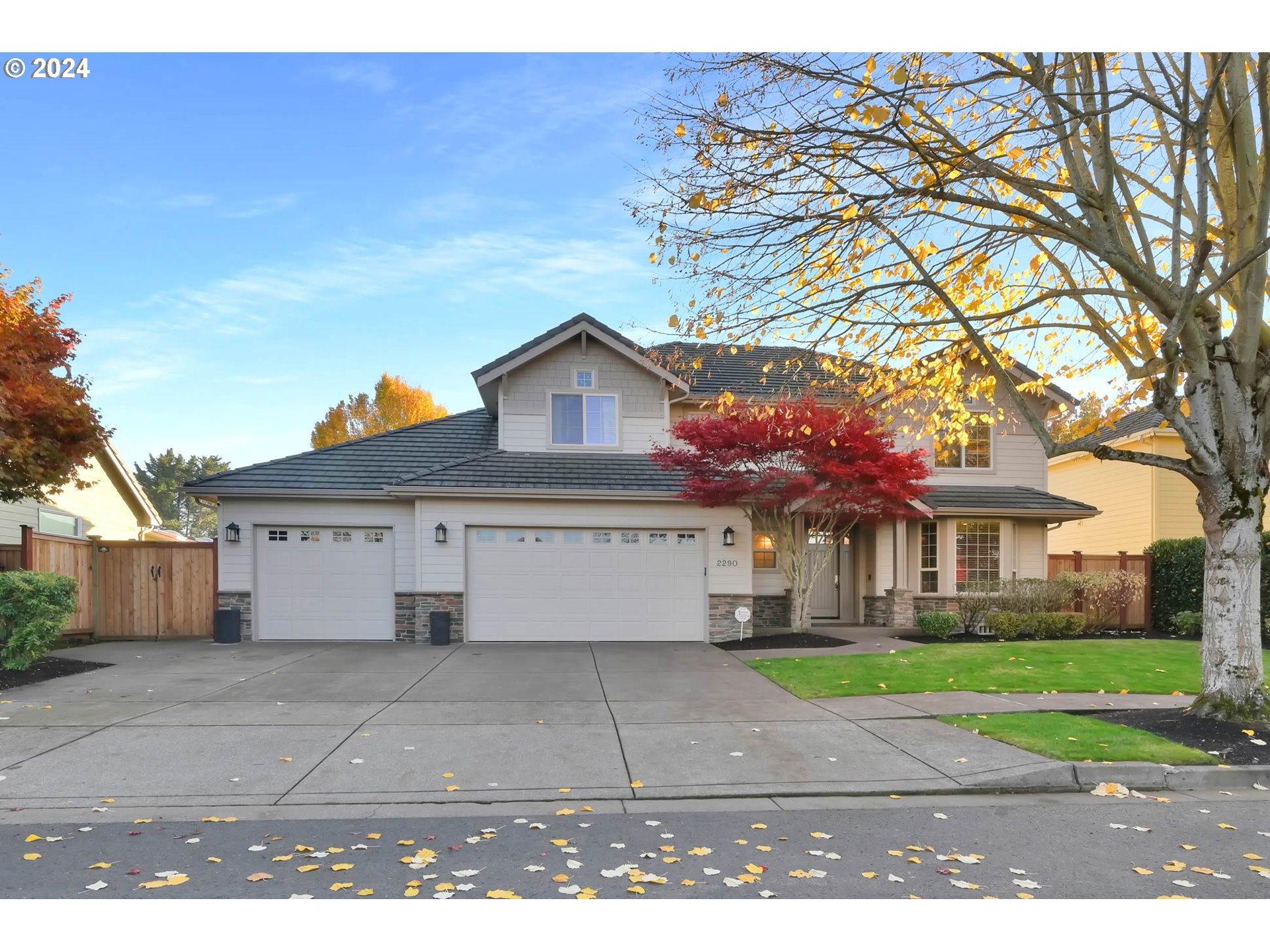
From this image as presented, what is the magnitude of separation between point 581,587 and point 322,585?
16.7ft

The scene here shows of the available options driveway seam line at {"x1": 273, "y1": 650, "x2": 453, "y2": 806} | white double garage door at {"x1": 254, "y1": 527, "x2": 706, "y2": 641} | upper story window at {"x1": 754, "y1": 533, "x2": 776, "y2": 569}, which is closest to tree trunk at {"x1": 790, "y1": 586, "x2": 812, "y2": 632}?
upper story window at {"x1": 754, "y1": 533, "x2": 776, "y2": 569}

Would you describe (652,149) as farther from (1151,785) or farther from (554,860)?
(1151,785)

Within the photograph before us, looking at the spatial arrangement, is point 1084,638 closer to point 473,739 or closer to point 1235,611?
point 1235,611

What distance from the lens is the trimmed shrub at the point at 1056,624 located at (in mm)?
15344

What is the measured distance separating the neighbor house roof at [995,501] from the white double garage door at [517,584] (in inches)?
222

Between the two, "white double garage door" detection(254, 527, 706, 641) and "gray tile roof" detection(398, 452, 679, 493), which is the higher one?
"gray tile roof" detection(398, 452, 679, 493)

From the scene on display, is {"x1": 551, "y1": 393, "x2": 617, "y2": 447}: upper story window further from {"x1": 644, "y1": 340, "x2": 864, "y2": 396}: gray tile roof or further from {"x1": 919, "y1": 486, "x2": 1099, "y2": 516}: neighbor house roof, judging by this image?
{"x1": 919, "y1": 486, "x2": 1099, "y2": 516}: neighbor house roof

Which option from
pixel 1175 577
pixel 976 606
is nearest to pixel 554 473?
pixel 976 606

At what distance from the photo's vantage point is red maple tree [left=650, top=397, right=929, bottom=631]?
1296cm

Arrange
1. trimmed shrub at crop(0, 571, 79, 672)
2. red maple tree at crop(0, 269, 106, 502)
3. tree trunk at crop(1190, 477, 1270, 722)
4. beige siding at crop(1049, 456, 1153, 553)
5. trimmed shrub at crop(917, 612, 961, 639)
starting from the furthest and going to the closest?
beige siding at crop(1049, 456, 1153, 553), trimmed shrub at crop(917, 612, 961, 639), red maple tree at crop(0, 269, 106, 502), trimmed shrub at crop(0, 571, 79, 672), tree trunk at crop(1190, 477, 1270, 722)

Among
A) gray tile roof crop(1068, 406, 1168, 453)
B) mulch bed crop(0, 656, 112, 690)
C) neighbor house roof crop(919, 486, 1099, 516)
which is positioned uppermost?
gray tile roof crop(1068, 406, 1168, 453)

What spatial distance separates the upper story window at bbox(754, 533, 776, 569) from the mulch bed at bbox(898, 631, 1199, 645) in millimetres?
3036

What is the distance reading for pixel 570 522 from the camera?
1456cm
